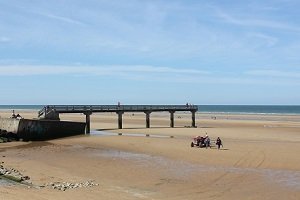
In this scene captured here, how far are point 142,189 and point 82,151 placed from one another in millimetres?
14013

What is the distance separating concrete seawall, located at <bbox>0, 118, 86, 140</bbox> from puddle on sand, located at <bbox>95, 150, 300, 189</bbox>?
14.4 metres

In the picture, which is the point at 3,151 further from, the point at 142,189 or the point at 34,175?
the point at 142,189

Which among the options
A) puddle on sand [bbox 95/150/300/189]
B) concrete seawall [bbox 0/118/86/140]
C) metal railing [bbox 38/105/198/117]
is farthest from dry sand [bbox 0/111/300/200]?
metal railing [bbox 38/105/198/117]

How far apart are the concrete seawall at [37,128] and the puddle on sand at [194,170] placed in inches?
568

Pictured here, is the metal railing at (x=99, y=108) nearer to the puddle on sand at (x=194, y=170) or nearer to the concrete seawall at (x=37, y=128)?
the concrete seawall at (x=37, y=128)

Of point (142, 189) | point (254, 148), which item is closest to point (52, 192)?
point (142, 189)

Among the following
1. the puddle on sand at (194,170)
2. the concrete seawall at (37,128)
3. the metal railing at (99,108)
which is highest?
the metal railing at (99,108)

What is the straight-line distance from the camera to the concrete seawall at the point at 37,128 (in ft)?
127

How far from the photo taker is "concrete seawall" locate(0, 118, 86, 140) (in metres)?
38.7

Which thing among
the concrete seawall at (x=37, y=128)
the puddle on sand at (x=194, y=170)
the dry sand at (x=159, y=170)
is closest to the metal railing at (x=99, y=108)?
the concrete seawall at (x=37, y=128)

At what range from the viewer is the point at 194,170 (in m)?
21.0

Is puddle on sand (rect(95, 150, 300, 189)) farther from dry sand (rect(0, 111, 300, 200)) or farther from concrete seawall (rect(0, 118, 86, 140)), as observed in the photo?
concrete seawall (rect(0, 118, 86, 140))

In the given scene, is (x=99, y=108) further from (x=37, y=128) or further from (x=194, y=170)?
(x=194, y=170)

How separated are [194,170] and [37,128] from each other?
71.4 feet
